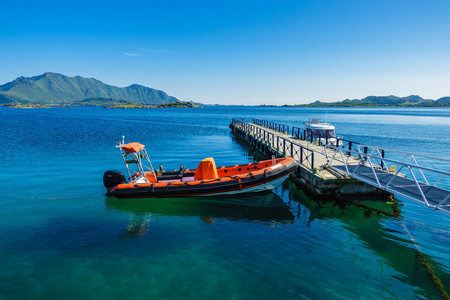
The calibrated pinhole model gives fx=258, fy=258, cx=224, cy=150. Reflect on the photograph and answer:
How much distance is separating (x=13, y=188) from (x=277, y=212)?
15.1 m

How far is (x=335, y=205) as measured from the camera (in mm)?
12492

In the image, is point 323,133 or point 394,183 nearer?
point 394,183

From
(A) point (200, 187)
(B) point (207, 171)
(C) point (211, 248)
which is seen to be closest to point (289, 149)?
(B) point (207, 171)

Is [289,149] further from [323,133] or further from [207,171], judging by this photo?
[207,171]

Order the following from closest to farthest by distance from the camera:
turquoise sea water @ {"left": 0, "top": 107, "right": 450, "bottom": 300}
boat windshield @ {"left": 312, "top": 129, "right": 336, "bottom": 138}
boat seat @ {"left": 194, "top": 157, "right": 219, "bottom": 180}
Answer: turquoise sea water @ {"left": 0, "top": 107, "right": 450, "bottom": 300}
boat seat @ {"left": 194, "top": 157, "right": 219, "bottom": 180}
boat windshield @ {"left": 312, "top": 129, "right": 336, "bottom": 138}

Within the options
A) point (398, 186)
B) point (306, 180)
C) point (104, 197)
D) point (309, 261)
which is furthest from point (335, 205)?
point (104, 197)

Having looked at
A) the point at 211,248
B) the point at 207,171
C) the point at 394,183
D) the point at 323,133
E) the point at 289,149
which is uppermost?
the point at 323,133

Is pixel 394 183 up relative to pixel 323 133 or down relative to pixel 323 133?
down

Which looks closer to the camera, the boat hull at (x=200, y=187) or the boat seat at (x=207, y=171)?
the boat hull at (x=200, y=187)

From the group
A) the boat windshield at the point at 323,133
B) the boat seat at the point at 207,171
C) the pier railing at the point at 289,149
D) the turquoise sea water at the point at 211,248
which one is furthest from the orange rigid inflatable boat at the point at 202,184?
the boat windshield at the point at 323,133

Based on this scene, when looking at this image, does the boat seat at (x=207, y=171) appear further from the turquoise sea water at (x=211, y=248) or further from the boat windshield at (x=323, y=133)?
the boat windshield at (x=323, y=133)

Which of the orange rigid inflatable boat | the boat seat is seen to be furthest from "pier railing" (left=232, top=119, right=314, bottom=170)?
the boat seat

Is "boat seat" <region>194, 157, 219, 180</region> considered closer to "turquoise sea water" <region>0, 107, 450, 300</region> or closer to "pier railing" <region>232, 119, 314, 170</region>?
"turquoise sea water" <region>0, 107, 450, 300</region>

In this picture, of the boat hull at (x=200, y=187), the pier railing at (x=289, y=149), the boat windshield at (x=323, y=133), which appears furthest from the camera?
the boat windshield at (x=323, y=133)
